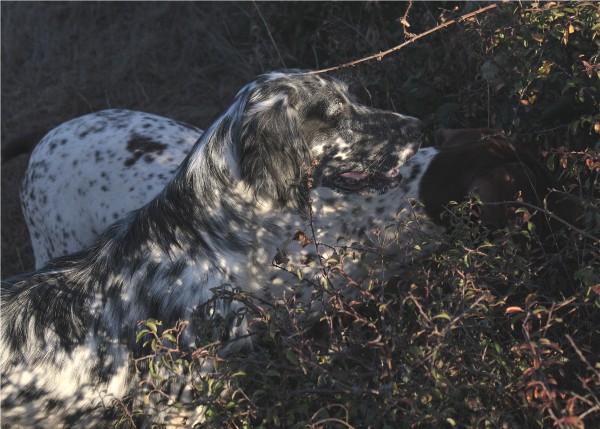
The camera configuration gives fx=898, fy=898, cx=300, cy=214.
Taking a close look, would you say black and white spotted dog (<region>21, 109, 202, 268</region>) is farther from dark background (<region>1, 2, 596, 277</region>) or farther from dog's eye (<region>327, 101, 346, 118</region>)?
dog's eye (<region>327, 101, 346, 118</region>)

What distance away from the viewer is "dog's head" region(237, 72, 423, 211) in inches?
137

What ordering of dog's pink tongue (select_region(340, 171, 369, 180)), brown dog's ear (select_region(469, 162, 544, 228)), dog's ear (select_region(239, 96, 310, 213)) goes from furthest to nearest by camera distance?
dog's pink tongue (select_region(340, 171, 369, 180))
brown dog's ear (select_region(469, 162, 544, 228))
dog's ear (select_region(239, 96, 310, 213))

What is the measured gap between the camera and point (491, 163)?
3795 mm

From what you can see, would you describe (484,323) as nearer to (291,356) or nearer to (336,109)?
(291,356)

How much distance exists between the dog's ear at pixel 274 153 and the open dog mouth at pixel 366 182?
0.22 meters

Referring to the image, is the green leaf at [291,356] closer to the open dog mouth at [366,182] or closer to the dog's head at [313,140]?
the dog's head at [313,140]

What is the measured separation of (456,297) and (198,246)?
110 cm

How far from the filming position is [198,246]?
3486 mm

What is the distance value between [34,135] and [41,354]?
7.84ft

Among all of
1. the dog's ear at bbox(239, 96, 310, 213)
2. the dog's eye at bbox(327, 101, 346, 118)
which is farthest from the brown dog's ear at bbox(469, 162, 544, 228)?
the dog's ear at bbox(239, 96, 310, 213)

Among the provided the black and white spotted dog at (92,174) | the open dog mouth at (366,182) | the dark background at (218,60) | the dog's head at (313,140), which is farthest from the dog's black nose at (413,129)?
the black and white spotted dog at (92,174)

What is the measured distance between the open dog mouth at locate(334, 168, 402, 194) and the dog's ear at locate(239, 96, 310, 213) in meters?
0.22

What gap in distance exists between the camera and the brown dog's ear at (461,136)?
4047 millimetres

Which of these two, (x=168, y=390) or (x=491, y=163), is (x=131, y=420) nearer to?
(x=168, y=390)
